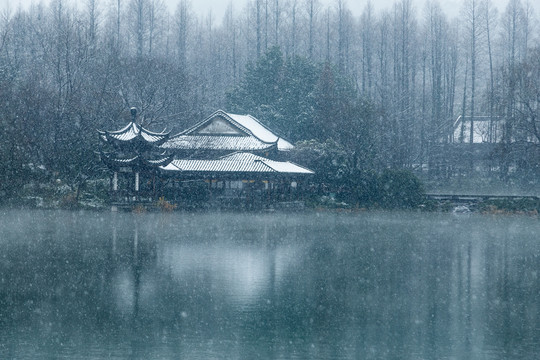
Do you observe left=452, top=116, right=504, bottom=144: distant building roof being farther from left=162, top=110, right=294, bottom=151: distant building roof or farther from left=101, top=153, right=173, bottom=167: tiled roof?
left=101, top=153, right=173, bottom=167: tiled roof

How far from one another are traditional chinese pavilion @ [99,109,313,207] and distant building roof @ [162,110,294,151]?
0.28m

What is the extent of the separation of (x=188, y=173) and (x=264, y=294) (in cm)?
2510

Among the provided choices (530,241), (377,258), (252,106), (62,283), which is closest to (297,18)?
(252,106)

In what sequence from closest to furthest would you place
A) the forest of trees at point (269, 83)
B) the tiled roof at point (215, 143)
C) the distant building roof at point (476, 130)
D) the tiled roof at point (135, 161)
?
the tiled roof at point (135, 161) < the forest of trees at point (269, 83) < the tiled roof at point (215, 143) < the distant building roof at point (476, 130)

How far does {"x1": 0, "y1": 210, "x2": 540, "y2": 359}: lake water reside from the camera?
9.66 metres

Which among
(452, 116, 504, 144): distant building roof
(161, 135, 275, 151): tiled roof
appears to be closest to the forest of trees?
(452, 116, 504, 144): distant building roof

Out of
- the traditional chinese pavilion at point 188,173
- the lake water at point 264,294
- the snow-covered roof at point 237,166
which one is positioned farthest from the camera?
the snow-covered roof at point 237,166

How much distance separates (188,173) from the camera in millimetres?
37812

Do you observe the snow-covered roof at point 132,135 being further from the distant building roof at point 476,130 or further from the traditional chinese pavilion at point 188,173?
the distant building roof at point 476,130

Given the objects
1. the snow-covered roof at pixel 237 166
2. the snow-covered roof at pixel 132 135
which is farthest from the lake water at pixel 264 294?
the snow-covered roof at pixel 237 166

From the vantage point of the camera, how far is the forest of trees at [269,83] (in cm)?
3919

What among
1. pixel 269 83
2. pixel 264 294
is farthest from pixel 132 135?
pixel 264 294

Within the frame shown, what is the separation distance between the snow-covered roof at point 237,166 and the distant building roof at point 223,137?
237 centimetres

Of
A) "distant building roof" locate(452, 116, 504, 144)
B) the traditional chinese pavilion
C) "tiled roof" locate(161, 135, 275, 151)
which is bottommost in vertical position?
the traditional chinese pavilion
